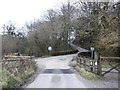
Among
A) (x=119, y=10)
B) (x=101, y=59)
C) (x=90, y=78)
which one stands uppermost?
(x=119, y=10)

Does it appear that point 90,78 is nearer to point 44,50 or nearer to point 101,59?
point 101,59

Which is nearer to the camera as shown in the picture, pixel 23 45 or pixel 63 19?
pixel 63 19

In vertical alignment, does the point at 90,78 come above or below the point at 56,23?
below

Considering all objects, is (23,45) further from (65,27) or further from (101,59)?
(101,59)

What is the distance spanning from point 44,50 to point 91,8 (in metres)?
23.6

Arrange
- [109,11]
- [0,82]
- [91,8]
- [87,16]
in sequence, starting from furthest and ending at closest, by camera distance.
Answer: [87,16], [91,8], [109,11], [0,82]

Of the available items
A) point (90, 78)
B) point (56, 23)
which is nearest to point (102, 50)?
point (90, 78)

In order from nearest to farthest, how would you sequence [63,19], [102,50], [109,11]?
[109,11], [102,50], [63,19]

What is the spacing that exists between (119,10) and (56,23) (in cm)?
2629

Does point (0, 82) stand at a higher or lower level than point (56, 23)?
lower

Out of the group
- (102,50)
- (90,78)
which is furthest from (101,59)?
(102,50)

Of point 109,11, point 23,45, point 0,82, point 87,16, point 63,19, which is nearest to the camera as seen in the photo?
point 0,82

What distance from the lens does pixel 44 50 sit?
43344 mm

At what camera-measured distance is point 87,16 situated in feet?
75.3
